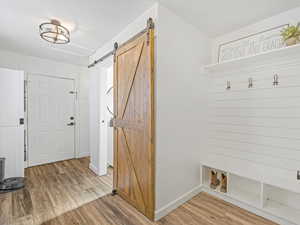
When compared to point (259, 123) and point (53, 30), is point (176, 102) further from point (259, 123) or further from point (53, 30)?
point (53, 30)

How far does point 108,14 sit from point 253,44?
2.08 metres

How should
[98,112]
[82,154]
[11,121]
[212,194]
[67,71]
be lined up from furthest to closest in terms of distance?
[82,154], [67,71], [98,112], [11,121], [212,194]

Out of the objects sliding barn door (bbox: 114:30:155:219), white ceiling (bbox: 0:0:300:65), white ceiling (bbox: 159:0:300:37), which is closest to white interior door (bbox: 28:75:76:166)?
white ceiling (bbox: 0:0:300:65)

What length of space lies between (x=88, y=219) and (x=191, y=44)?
2.73 m

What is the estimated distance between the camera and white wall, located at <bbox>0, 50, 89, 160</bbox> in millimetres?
3380

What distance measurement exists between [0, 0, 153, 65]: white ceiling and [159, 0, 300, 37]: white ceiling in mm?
469

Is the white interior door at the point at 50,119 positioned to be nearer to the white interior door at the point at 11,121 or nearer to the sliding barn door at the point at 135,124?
the white interior door at the point at 11,121

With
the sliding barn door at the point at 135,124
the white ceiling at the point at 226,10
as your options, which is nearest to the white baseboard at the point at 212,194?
the sliding barn door at the point at 135,124

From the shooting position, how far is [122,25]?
2301 mm

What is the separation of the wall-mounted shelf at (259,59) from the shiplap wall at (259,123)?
0.04 metres

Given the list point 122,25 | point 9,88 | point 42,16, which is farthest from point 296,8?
point 9,88

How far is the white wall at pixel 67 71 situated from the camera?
3.38 metres

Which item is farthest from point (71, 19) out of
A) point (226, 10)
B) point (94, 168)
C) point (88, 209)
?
point (94, 168)

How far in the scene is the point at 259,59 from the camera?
6.77 ft
